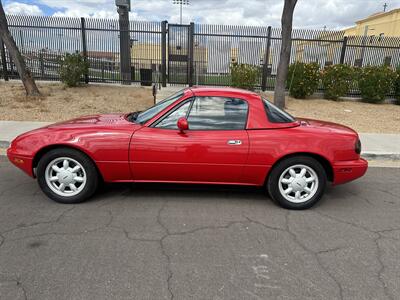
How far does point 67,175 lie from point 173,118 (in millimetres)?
1412

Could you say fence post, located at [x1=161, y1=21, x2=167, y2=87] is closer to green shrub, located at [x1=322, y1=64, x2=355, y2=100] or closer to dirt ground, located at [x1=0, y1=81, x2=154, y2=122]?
dirt ground, located at [x1=0, y1=81, x2=154, y2=122]

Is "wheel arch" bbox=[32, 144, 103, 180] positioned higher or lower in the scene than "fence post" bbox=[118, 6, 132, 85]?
lower

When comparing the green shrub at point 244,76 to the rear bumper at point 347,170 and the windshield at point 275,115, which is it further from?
the rear bumper at point 347,170

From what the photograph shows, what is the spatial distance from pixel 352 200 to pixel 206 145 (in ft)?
7.08

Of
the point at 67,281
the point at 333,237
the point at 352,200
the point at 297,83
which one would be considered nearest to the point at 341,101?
the point at 297,83

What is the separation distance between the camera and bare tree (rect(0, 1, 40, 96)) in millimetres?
9375

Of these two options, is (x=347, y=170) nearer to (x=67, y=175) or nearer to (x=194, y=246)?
(x=194, y=246)

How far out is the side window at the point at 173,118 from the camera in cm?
365

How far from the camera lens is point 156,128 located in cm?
363

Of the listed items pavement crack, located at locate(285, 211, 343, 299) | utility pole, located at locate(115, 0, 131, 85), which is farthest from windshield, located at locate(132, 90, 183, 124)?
utility pole, located at locate(115, 0, 131, 85)

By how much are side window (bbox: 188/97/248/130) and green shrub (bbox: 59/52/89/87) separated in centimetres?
963

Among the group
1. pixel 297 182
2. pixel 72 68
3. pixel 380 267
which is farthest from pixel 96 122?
pixel 72 68

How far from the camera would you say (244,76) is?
38.9ft

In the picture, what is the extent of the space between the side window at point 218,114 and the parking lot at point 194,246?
0.96 meters
